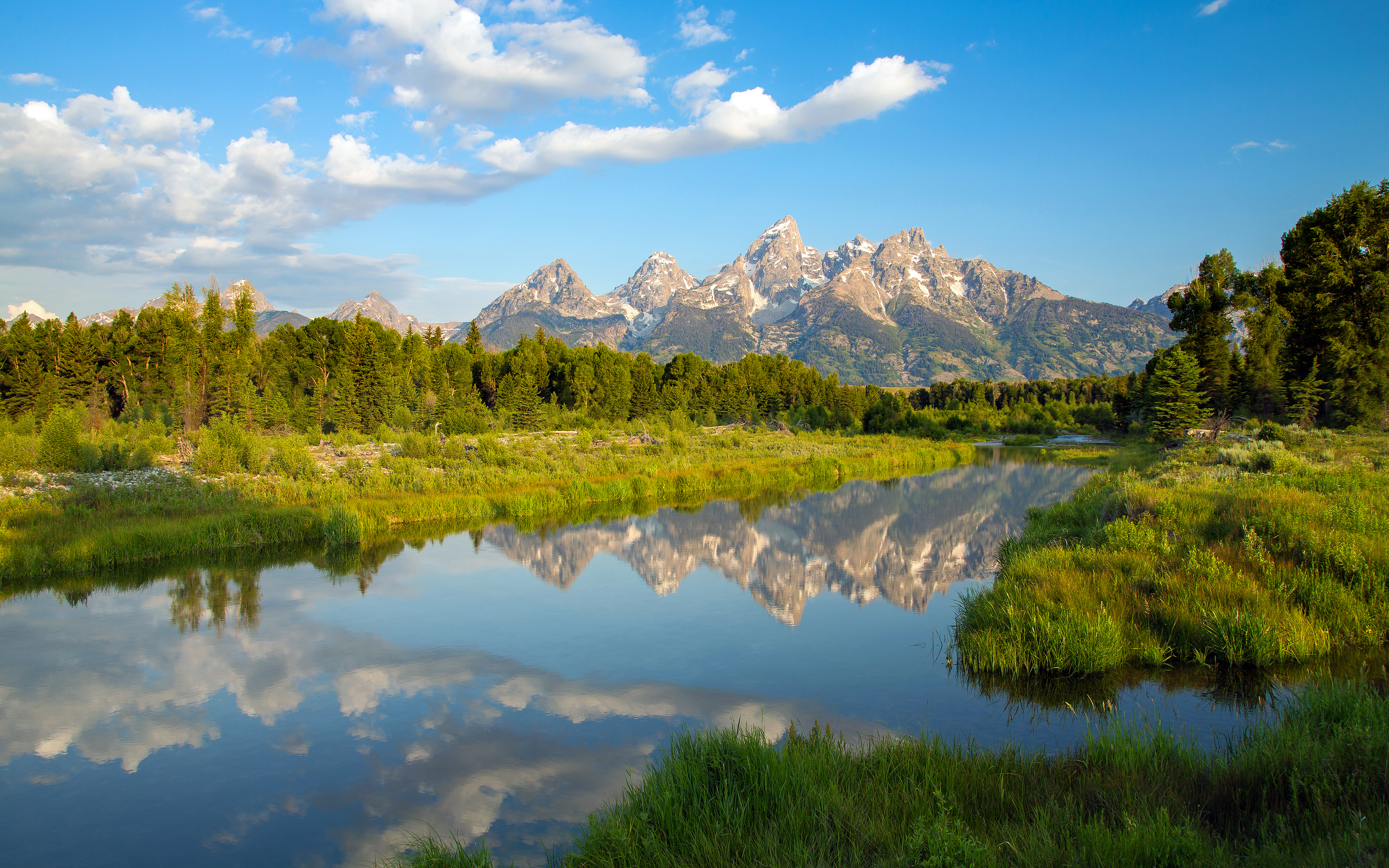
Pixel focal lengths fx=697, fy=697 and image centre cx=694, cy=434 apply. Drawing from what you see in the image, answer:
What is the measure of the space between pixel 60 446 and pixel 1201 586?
107 ft

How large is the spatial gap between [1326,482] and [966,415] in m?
80.7

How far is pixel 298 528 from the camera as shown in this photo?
2011 cm

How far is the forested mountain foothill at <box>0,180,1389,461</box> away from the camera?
104ft

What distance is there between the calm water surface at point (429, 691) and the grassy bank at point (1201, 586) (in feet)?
2.34

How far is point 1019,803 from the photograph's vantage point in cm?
537

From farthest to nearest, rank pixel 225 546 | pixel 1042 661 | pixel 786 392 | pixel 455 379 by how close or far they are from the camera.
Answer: pixel 786 392 < pixel 455 379 < pixel 225 546 < pixel 1042 661

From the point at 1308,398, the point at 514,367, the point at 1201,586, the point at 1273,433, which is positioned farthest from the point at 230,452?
the point at 1308,398

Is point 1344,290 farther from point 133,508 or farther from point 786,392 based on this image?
point 786,392

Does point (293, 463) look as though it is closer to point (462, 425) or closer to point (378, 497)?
point (378, 497)

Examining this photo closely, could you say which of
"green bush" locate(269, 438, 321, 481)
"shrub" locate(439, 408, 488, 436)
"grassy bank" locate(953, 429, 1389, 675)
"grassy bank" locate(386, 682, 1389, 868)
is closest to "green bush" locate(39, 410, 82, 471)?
"green bush" locate(269, 438, 321, 481)

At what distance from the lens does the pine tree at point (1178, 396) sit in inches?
1519

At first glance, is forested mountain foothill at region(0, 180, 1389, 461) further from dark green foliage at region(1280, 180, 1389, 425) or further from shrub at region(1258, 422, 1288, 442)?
shrub at region(1258, 422, 1288, 442)

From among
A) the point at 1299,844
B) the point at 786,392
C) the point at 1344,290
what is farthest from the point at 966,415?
the point at 1299,844

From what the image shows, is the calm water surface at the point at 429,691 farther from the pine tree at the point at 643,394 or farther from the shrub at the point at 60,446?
the pine tree at the point at 643,394
